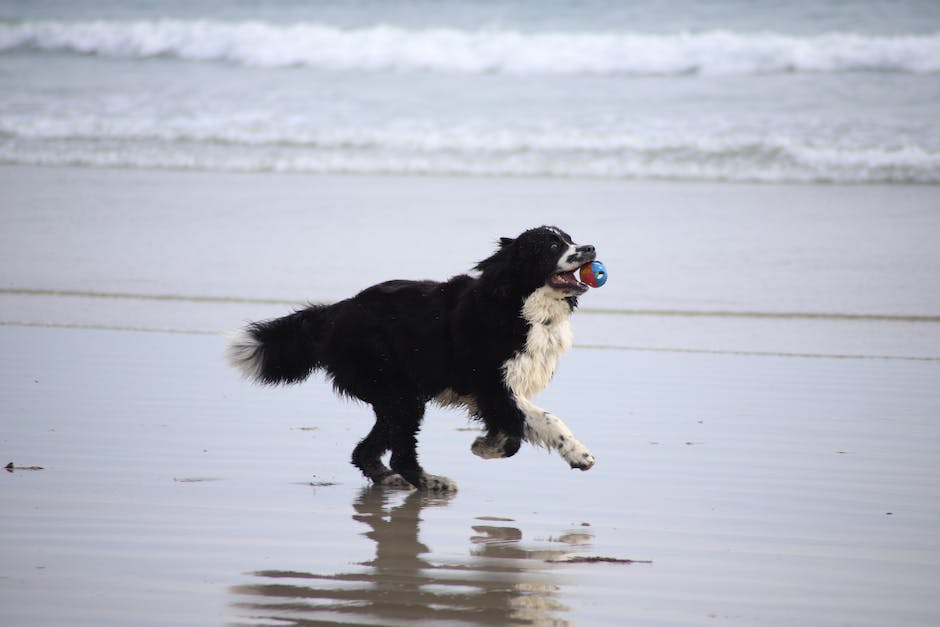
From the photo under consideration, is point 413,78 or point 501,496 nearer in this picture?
point 501,496

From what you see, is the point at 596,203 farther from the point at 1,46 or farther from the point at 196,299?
the point at 1,46

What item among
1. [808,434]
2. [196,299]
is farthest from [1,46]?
[808,434]

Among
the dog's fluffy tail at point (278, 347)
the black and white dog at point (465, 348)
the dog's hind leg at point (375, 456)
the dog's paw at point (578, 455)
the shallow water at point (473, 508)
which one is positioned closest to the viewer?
the shallow water at point (473, 508)

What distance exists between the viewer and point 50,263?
12109 mm

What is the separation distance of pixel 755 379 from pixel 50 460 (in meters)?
4.43

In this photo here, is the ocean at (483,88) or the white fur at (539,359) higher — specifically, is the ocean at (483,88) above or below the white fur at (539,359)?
above

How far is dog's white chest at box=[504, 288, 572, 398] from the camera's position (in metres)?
5.55

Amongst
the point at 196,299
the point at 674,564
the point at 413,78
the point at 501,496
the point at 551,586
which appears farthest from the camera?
the point at 413,78

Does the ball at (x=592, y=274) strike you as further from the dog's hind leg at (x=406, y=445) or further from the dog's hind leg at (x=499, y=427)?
the dog's hind leg at (x=406, y=445)

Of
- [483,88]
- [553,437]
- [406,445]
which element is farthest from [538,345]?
[483,88]

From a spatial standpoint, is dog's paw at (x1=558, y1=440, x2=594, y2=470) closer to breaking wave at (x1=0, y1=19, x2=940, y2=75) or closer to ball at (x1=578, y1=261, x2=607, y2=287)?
ball at (x1=578, y1=261, x2=607, y2=287)

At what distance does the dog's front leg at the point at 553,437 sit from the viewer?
208 inches

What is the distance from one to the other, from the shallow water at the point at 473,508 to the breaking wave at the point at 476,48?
17093 millimetres

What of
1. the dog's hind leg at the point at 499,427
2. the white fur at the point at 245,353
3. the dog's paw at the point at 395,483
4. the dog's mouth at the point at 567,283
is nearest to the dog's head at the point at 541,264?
the dog's mouth at the point at 567,283
